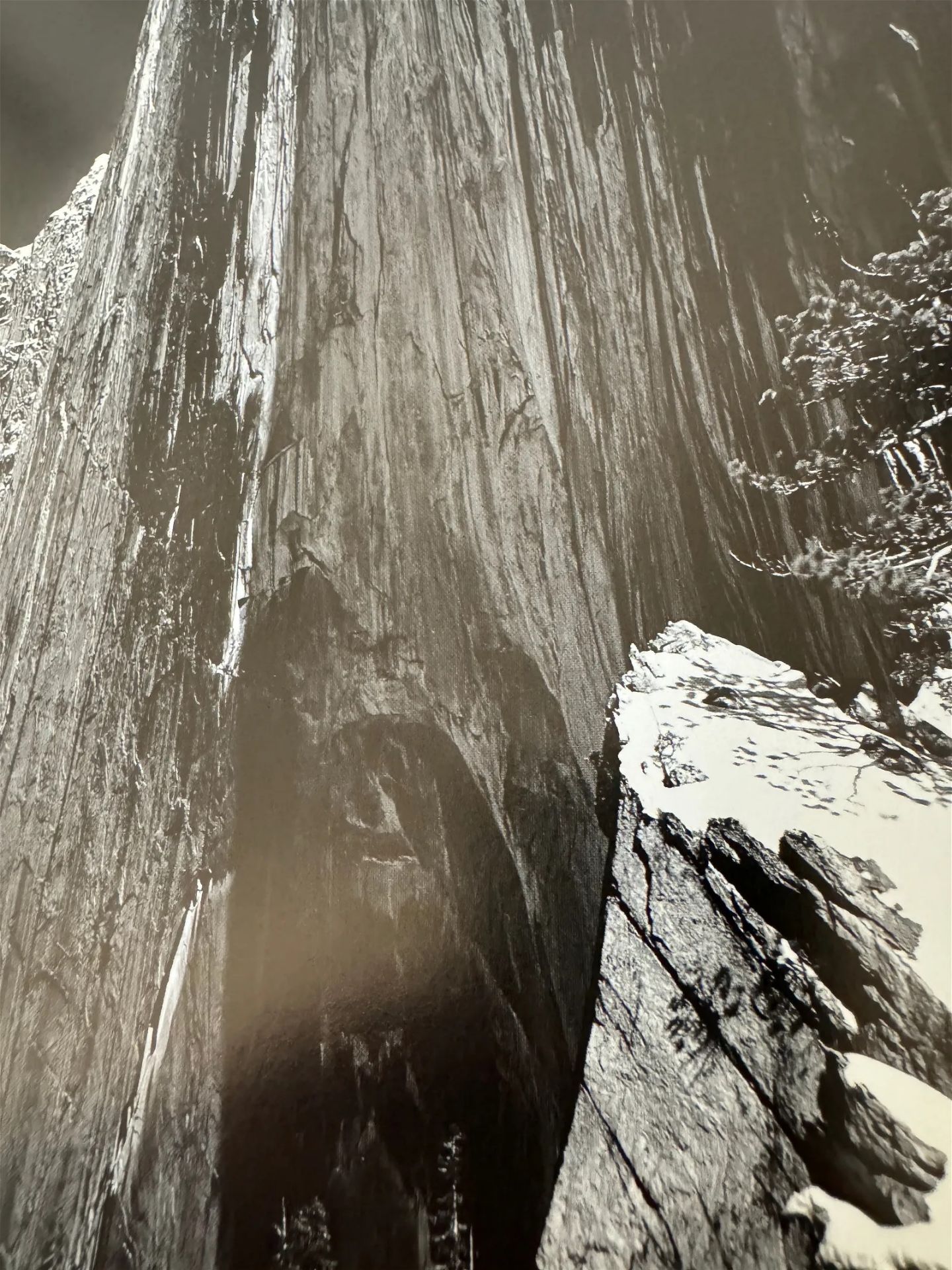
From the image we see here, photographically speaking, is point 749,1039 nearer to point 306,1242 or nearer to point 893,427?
point 306,1242

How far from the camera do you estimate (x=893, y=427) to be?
737 mm

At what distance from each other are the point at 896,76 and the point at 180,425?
894 millimetres

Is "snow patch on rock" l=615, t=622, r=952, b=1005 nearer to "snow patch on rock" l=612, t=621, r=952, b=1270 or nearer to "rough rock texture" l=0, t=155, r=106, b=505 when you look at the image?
"snow patch on rock" l=612, t=621, r=952, b=1270

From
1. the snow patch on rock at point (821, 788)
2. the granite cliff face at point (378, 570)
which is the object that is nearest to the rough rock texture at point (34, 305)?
the granite cliff face at point (378, 570)

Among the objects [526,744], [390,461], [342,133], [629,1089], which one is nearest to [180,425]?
[390,461]

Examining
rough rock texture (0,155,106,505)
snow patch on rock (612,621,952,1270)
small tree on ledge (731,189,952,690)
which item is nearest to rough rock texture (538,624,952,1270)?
snow patch on rock (612,621,952,1270)

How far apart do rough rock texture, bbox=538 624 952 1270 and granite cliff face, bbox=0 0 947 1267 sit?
41 mm

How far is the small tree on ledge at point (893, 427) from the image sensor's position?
0.69m

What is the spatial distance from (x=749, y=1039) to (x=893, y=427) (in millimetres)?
561

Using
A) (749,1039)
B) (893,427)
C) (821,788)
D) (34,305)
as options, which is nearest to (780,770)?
(821,788)

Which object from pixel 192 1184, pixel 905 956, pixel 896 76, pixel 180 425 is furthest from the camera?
pixel 180 425

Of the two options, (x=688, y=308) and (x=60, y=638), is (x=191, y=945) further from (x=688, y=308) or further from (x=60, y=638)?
(x=688, y=308)

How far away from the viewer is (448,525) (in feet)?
2.82

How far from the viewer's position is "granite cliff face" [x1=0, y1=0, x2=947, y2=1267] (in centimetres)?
70
